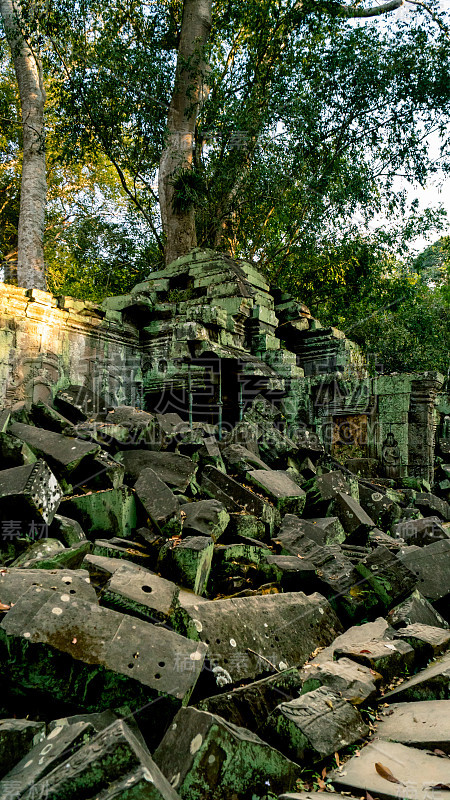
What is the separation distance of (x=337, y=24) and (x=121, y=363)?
12.9 metres

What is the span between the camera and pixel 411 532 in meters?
5.02

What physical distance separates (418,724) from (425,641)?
71 cm

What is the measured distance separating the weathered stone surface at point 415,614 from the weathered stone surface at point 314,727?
1079mm

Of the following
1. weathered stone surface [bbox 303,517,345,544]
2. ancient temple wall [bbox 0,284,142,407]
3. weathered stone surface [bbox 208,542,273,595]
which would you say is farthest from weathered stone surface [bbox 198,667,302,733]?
ancient temple wall [bbox 0,284,142,407]

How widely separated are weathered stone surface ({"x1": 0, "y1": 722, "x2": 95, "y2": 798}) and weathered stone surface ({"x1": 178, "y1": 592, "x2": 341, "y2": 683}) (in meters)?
0.72

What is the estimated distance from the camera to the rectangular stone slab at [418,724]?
73.9 inches

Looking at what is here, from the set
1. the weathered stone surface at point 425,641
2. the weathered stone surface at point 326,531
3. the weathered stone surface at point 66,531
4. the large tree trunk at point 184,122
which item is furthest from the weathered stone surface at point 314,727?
the large tree trunk at point 184,122

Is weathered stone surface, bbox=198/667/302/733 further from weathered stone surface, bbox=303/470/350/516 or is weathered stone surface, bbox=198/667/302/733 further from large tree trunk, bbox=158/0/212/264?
large tree trunk, bbox=158/0/212/264

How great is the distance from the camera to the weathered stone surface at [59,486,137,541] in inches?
141

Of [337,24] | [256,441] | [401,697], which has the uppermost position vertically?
[337,24]

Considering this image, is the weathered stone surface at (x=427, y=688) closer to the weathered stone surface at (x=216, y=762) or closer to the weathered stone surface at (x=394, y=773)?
the weathered stone surface at (x=394, y=773)

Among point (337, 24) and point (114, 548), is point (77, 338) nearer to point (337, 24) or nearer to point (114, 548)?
point (114, 548)

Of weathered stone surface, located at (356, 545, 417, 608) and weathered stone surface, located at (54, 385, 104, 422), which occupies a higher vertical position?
weathered stone surface, located at (54, 385, 104, 422)

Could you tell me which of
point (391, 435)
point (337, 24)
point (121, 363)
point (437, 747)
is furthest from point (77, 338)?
point (337, 24)
